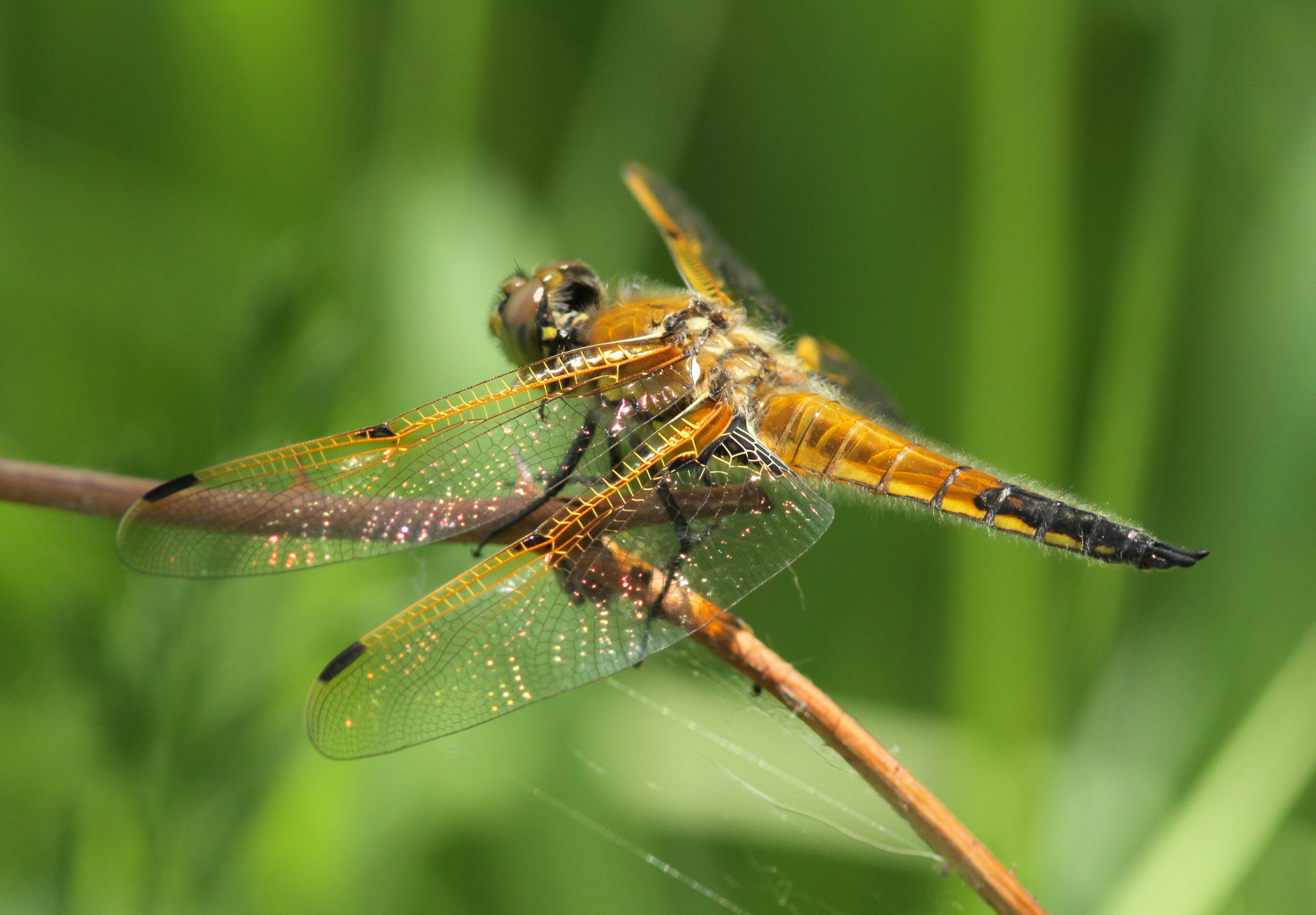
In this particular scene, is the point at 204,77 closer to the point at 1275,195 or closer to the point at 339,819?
the point at 339,819

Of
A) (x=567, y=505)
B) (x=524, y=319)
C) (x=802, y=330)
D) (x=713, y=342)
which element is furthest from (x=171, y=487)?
(x=802, y=330)

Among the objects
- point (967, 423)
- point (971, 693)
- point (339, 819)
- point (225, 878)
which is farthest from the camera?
point (967, 423)

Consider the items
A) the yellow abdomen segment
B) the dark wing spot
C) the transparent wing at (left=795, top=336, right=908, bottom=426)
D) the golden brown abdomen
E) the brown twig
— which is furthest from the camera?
the transparent wing at (left=795, top=336, right=908, bottom=426)

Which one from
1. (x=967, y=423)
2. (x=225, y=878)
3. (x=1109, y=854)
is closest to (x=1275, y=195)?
(x=967, y=423)

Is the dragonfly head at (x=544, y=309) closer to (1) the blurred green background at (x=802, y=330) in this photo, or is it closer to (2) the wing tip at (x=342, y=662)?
(1) the blurred green background at (x=802, y=330)

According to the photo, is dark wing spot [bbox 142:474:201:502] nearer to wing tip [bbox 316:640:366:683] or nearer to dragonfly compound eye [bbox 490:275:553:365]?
wing tip [bbox 316:640:366:683]

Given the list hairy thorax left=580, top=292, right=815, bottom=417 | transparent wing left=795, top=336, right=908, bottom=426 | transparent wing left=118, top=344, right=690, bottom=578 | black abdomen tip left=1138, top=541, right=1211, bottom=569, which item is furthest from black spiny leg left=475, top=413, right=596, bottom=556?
black abdomen tip left=1138, top=541, right=1211, bottom=569

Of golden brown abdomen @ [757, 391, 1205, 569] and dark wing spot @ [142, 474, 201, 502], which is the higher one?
golden brown abdomen @ [757, 391, 1205, 569]
